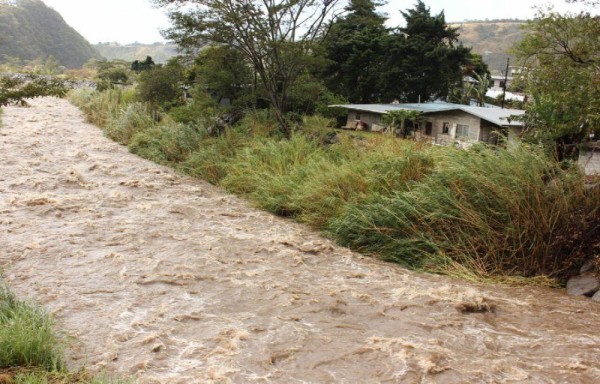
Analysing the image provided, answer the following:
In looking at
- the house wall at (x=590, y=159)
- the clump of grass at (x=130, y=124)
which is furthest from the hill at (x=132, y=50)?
the house wall at (x=590, y=159)

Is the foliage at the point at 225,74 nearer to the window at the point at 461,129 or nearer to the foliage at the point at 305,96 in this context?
the foliage at the point at 305,96

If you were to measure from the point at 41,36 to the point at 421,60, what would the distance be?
7279cm

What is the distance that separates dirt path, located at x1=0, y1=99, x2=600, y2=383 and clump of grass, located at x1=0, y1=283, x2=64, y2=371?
0.27 metres

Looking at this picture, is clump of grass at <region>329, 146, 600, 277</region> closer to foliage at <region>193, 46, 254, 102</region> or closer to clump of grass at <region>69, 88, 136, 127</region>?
foliage at <region>193, 46, 254, 102</region>

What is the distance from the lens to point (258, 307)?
5.69 m

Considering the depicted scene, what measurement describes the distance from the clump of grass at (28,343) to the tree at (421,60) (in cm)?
2217

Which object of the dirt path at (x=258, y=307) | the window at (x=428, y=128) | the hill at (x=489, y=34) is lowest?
the dirt path at (x=258, y=307)

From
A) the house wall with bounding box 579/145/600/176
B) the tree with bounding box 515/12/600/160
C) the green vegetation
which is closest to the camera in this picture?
the green vegetation

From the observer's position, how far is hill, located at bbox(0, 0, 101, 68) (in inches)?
2642

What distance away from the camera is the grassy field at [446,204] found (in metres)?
6.66

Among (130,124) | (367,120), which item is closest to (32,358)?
(130,124)

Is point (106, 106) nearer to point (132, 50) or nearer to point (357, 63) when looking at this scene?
point (357, 63)

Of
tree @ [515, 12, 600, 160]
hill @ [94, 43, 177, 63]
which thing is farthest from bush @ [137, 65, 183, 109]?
hill @ [94, 43, 177, 63]

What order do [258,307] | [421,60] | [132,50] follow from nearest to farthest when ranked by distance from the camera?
[258,307], [421,60], [132,50]
